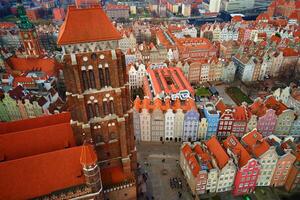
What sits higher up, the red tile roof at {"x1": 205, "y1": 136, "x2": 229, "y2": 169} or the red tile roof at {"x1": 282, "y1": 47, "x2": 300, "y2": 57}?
the red tile roof at {"x1": 282, "y1": 47, "x2": 300, "y2": 57}

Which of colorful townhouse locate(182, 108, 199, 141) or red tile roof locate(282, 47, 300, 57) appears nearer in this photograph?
colorful townhouse locate(182, 108, 199, 141)

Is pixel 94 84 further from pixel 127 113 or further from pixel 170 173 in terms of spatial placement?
pixel 170 173

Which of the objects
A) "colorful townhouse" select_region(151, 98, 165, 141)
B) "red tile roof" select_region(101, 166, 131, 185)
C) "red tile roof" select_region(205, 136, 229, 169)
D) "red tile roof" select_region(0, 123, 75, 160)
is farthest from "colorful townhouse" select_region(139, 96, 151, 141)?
"red tile roof" select_region(0, 123, 75, 160)

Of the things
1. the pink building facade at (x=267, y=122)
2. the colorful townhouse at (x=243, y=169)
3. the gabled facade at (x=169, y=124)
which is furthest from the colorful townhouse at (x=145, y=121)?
the pink building facade at (x=267, y=122)

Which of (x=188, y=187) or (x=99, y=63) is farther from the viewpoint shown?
(x=188, y=187)

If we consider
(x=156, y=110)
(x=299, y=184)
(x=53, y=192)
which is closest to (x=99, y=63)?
(x=53, y=192)

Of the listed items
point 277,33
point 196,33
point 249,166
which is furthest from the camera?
point 196,33

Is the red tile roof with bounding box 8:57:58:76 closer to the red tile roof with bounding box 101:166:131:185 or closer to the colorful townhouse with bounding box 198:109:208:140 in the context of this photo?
the colorful townhouse with bounding box 198:109:208:140
